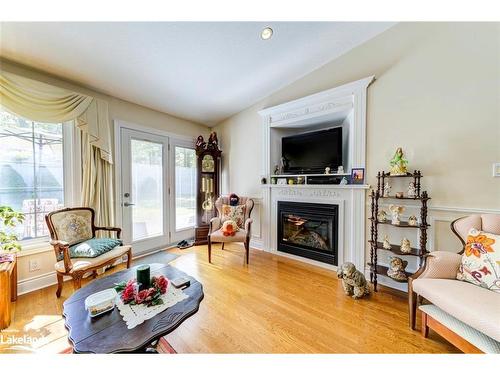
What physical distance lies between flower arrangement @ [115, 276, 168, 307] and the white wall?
2.34 metres

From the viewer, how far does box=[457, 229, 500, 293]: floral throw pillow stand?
4.02 ft

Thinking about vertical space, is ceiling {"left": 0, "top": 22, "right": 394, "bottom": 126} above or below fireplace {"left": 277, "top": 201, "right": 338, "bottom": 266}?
above

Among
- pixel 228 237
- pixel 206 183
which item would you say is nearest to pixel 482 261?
pixel 228 237

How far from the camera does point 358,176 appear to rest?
2279mm

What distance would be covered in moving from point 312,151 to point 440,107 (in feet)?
4.39

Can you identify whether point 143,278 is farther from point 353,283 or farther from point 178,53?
point 178,53

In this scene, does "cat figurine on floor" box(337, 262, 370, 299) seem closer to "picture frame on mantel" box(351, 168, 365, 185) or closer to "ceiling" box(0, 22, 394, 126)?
"picture frame on mantel" box(351, 168, 365, 185)

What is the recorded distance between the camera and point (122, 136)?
275 cm

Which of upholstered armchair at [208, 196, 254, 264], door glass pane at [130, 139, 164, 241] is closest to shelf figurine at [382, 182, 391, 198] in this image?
upholstered armchair at [208, 196, 254, 264]

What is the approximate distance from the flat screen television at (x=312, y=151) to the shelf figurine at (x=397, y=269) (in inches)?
48.7
